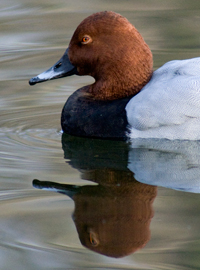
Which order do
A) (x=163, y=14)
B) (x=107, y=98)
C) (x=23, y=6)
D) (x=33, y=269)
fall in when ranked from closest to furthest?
1. (x=33, y=269)
2. (x=107, y=98)
3. (x=163, y=14)
4. (x=23, y=6)

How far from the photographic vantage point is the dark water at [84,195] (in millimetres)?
2973

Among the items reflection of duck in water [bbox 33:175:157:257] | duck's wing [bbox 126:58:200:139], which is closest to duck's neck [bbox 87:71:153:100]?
duck's wing [bbox 126:58:200:139]

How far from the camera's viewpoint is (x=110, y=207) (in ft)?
11.3

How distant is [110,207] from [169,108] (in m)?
1.24

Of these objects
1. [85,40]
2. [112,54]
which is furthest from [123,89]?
[85,40]

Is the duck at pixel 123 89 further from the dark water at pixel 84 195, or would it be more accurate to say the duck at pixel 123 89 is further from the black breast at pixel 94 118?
the dark water at pixel 84 195

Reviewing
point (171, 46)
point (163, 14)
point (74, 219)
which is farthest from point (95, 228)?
point (163, 14)

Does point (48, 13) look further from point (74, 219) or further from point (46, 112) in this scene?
point (74, 219)

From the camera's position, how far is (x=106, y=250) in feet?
9.86

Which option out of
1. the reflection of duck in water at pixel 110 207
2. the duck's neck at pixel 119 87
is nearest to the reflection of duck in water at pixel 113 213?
the reflection of duck in water at pixel 110 207

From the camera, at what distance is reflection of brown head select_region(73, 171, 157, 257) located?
120 inches

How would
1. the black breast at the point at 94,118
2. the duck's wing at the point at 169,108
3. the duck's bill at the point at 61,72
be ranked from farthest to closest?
the duck's bill at the point at 61,72 < the black breast at the point at 94,118 < the duck's wing at the point at 169,108

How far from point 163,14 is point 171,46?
4.43 feet

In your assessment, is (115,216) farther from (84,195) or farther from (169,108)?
(169,108)
